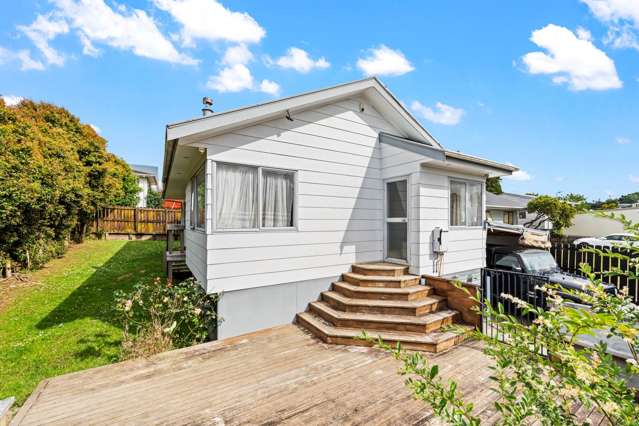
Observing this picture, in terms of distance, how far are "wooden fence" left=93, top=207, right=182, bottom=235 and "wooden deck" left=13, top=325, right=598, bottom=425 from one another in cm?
1496

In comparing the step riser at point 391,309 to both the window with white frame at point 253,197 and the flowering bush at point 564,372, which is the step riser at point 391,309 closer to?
the window with white frame at point 253,197

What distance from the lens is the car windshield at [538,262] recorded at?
262 inches

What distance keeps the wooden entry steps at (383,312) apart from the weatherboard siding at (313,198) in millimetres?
628

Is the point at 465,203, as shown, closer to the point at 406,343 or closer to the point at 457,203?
the point at 457,203

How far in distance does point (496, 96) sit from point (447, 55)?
383cm

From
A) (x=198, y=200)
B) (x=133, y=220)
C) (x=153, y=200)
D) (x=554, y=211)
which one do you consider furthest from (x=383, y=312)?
(x=153, y=200)

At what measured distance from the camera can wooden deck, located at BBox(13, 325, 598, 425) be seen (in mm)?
2914

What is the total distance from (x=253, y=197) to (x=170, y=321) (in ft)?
8.64

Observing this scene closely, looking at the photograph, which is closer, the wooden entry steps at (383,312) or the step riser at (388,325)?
the wooden entry steps at (383,312)

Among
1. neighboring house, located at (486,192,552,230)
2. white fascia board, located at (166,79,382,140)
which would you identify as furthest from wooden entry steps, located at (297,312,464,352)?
neighboring house, located at (486,192,552,230)

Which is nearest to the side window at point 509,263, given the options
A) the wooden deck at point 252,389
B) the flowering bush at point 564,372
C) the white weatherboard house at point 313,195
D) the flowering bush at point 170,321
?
the white weatherboard house at point 313,195

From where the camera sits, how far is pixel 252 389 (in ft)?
11.2

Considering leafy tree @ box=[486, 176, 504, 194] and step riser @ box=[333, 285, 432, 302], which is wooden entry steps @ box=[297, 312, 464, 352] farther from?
leafy tree @ box=[486, 176, 504, 194]

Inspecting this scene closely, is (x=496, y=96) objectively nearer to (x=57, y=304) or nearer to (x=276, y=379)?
(x=276, y=379)
